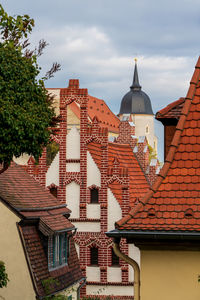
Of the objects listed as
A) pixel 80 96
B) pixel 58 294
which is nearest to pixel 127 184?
pixel 80 96

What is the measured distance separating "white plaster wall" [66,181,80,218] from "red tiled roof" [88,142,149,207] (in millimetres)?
1579

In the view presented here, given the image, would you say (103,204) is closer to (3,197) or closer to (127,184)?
(127,184)

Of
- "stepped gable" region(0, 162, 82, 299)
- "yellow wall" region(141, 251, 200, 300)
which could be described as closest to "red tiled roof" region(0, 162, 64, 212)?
"stepped gable" region(0, 162, 82, 299)

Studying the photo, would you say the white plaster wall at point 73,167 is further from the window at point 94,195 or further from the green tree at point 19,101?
the green tree at point 19,101

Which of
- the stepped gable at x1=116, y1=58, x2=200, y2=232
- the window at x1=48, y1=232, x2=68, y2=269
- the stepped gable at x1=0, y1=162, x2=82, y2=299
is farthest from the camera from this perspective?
the window at x1=48, y1=232, x2=68, y2=269

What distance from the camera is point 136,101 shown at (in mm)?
159250

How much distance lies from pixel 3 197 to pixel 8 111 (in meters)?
5.05

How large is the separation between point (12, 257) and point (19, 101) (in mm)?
6030

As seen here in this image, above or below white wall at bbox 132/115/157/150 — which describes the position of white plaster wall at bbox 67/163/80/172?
below

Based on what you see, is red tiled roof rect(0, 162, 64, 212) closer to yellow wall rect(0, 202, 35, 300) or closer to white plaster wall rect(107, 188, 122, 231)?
yellow wall rect(0, 202, 35, 300)

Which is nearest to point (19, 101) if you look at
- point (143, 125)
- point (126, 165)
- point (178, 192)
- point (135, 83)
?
point (178, 192)

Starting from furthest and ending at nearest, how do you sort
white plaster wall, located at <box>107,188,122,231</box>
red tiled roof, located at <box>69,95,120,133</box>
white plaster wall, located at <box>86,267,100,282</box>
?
red tiled roof, located at <box>69,95,120,133</box> < white plaster wall, located at <box>107,188,122,231</box> < white plaster wall, located at <box>86,267,100,282</box>

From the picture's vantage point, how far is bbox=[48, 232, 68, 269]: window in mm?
22641

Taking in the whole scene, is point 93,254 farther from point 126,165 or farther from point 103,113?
point 103,113
